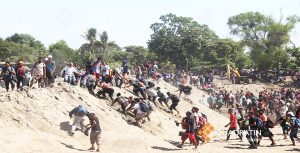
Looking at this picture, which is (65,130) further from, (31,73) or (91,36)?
(91,36)

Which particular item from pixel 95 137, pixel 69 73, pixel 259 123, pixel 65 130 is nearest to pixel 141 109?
pixel 69 73

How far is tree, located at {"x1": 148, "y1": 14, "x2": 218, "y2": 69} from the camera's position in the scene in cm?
Answer: 6500

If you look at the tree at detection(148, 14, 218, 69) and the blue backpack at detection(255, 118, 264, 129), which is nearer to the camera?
the blue backpack at detection(255, 118, 264, 129)

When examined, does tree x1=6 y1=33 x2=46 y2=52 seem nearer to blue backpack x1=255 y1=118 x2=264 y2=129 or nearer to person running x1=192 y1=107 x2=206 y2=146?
person running x1=192 y1=107 x2=206 y2=146

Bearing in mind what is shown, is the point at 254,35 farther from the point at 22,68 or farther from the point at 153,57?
the point at 22,68

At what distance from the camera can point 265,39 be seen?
197 feet

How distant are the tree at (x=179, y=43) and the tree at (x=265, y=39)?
6.54 m

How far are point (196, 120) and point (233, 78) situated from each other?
2991 cm

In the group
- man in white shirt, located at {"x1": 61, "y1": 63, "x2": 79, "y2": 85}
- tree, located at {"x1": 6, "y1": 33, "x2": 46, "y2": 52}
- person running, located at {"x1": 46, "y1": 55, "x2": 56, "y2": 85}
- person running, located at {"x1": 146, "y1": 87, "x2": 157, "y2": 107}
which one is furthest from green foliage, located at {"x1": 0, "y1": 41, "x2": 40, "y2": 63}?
person running, located at {"x1": 46, "y1": 55, "x2": 56, "y2": 85}

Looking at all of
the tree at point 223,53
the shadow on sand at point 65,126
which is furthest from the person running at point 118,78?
the tree at point 223,53

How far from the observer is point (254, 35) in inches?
2650

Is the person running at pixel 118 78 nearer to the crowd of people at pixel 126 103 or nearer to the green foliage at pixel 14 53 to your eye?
the crowd of people at pixel 126 103

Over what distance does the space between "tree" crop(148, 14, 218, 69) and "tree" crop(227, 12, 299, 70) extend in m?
6.54

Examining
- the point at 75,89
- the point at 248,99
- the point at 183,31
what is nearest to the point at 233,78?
the point at 248,99
